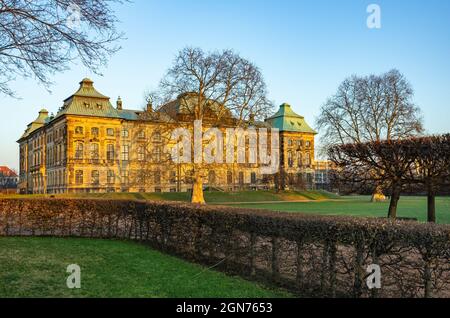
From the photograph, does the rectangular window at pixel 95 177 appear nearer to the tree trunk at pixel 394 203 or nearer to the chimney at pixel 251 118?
the chimney at pixel 251 118

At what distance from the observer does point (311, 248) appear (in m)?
7.61

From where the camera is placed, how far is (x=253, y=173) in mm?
74312

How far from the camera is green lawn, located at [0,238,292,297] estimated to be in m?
7.37

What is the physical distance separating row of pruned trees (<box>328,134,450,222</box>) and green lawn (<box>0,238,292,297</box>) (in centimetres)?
1345

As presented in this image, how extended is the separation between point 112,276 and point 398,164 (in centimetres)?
1690

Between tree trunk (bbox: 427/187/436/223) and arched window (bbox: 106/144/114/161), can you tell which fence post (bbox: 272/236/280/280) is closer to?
tree trunk (bbox: 427/187/436/223)

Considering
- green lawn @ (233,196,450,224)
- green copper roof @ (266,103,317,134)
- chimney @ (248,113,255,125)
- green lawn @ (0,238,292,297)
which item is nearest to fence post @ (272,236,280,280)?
green lawn @ (0,238,292,297)

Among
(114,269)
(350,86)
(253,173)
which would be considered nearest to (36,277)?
(114,269)

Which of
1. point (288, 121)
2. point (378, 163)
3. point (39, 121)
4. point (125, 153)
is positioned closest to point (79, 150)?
point (125, 153)

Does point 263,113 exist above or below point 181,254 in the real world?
above

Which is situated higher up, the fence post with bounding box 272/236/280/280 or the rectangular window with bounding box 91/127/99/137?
the rectangular window with bounding box 91/127/99/137

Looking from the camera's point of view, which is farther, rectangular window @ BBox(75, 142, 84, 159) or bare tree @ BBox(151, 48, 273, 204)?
rectangular window @ BBox(75, 142, 84, 159)
